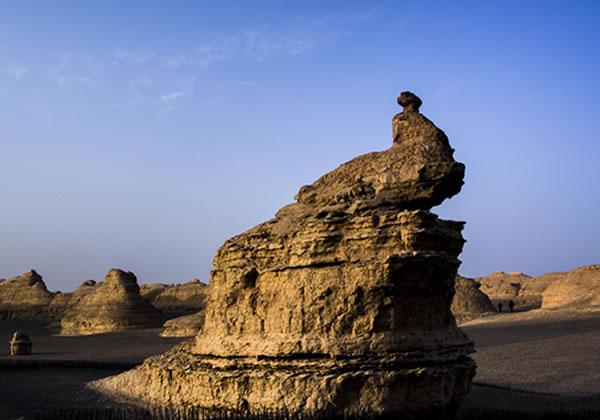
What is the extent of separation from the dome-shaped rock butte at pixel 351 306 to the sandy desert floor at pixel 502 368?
253 cm

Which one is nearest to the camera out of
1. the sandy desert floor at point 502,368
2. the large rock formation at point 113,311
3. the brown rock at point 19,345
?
the sandy desert floor at point 502,368

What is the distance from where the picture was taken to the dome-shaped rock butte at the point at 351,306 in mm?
9273

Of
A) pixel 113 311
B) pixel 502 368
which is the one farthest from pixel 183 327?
pixel 502 368

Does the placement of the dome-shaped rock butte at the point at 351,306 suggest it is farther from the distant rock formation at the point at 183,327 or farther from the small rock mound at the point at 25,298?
the small rock mound at the point at 25,298

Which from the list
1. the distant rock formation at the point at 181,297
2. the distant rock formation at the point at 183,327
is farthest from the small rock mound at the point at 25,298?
the distant rock formation at the point at 183,327

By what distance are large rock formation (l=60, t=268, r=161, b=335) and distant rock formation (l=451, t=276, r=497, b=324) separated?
63.2 feet

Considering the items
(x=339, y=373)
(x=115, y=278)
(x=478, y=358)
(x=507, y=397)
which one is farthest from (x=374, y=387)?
(x=115, y=278)

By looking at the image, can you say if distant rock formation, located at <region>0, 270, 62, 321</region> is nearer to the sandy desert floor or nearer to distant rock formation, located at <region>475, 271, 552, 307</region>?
the sandy desert floor

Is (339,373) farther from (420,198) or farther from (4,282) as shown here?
(4,282)

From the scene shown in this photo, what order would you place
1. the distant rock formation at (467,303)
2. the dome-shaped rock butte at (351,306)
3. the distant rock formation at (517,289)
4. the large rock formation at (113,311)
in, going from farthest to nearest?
the distant rock formation at (517,289)
the large rock formation at (113,311)
the distant rock formation at (467,303)
the dome-shaped rock butte at (351,306)

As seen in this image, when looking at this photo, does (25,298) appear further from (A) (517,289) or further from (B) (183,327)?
(A) (517,289)

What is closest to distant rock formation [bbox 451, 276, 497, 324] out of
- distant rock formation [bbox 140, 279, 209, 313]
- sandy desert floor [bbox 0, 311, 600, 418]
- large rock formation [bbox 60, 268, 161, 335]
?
sandy desert floor [bbox 0, 311, 600, 418]

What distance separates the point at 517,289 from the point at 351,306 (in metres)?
66.4

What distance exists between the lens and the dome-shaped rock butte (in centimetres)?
927
